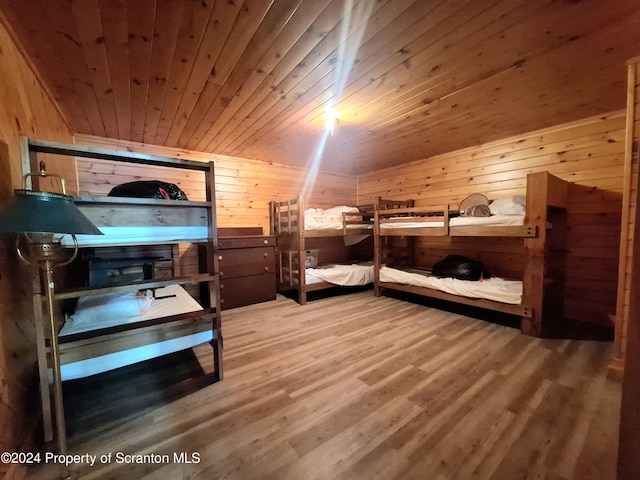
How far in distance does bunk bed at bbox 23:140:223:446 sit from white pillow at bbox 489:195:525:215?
2973 millimetres

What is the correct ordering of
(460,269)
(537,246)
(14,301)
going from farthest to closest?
1. (460,269)
2. (537,246)
3. (14,301)

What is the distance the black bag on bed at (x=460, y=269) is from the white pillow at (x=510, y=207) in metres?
0.66

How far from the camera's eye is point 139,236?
1441mm

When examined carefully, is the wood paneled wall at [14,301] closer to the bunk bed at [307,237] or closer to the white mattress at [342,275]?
the bunk bed at [307,237]

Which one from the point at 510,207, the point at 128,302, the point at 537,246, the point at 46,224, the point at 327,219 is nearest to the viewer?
the point at 46,224

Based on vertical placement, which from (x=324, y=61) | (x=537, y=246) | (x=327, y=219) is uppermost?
(x=324, y=61)

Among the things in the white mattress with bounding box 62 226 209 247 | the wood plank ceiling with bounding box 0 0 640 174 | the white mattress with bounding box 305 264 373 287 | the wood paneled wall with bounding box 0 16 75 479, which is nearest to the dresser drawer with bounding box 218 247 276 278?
the white mattress with bounding box 305 264 373 287

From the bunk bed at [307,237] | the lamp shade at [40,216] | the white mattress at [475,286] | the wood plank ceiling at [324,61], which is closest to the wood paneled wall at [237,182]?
the bunk bed at [307,237]

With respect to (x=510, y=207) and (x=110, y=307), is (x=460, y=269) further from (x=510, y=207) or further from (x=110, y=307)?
(x=110, y=307)

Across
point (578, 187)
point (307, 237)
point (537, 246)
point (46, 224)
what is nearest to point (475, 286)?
point (537, 246)

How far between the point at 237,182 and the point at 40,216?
3100 millimetres

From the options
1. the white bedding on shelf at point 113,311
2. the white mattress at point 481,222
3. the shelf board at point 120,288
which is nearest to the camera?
the shelf board at point 120,288

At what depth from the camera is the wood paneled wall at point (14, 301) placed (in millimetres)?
1117

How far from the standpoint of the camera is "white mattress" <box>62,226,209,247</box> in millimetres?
1338
